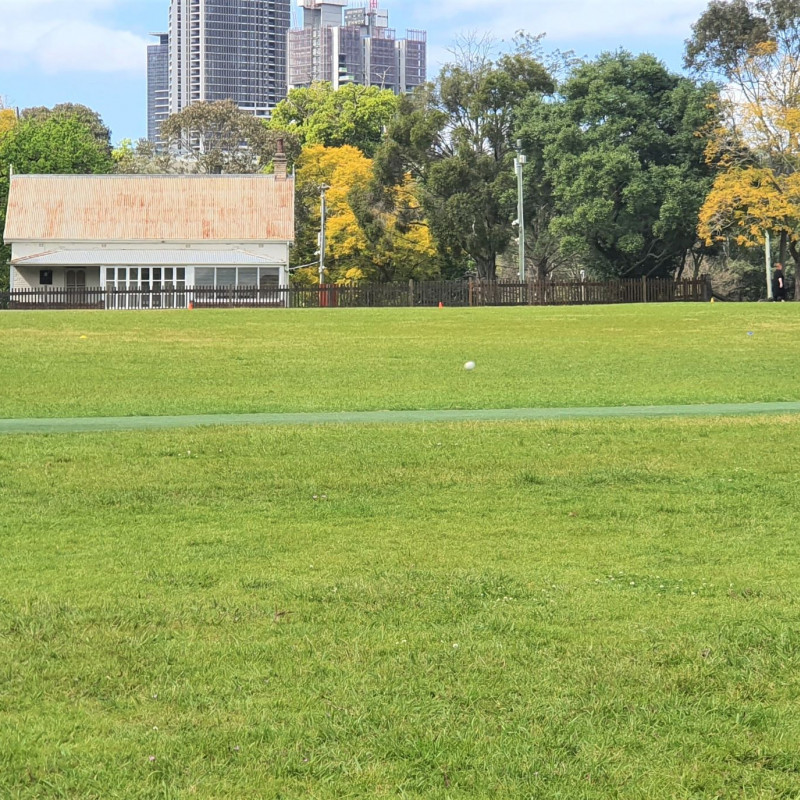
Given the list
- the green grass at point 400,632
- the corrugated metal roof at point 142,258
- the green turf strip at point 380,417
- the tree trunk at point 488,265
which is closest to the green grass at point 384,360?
the green turf strip at point 380,417

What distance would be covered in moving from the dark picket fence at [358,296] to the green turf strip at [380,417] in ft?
108

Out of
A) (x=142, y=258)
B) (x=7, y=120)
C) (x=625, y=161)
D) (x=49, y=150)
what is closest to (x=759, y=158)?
(x=625, y=161)

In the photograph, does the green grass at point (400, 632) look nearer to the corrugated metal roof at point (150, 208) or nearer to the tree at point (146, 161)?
the corrugated metal roof at point (150, 208)

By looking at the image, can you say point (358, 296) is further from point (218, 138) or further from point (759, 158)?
point (218, 138)

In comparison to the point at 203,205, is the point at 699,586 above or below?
below

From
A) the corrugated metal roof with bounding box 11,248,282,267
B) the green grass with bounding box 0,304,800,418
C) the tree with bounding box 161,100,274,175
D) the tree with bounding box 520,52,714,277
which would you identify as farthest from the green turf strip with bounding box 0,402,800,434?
the tree with bounding box 161,100,274,175

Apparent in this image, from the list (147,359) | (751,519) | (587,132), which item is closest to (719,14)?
(587,132)

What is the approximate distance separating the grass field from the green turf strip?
76 cm

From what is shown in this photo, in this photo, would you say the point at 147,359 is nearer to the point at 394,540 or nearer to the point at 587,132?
the point at 394,540

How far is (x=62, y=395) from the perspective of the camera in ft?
53.0

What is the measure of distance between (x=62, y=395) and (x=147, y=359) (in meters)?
5.34

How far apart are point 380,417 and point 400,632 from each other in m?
8.70

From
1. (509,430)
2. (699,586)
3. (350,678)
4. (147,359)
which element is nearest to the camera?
(350,678)

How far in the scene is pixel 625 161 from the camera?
52.7 meters
